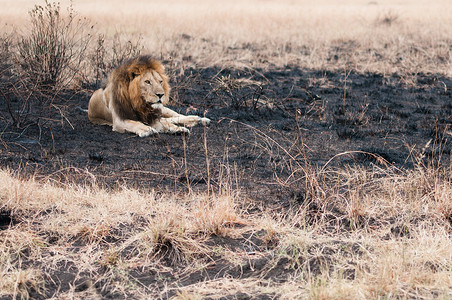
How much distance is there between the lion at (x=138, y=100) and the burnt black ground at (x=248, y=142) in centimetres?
16

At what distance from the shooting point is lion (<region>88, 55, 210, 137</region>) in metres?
7.21

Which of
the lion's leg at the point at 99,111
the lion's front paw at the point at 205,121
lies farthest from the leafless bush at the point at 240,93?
the lion's leg at the point at 99,111

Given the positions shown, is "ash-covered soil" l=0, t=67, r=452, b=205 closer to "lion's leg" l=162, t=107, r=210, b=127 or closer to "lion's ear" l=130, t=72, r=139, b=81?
"lion's leg" l=162, t=107, r=210, b=127

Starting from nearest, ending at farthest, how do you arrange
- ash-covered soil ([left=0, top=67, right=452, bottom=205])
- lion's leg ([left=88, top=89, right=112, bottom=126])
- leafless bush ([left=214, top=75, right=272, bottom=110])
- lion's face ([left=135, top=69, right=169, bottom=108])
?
ash-covered soil ([left=0, top=67, right=452, bottom=205])
lion's face ([left=135, top=69, right=169, bottom=108])
lion's leg ([left=88, top=89, right=112, bottom=126])
leafless bush ([left=214, top=75, right=272, bottom=110])

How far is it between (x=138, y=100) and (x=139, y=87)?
0.19 meters

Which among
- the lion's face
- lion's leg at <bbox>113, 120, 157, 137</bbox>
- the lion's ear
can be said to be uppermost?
the lion's ear

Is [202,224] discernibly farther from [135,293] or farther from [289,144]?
[289,144]

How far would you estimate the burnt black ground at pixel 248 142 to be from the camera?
229 inches

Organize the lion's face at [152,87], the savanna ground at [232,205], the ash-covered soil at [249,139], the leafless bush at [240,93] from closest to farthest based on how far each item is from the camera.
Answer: the savanna ground at [232,205] < the ash-covered soil at [249,139] < the lion's face at [152,87] < the leafless bush at [240,93]

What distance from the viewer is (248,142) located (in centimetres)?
708

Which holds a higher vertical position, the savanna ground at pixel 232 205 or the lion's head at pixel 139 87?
the lion's head at pixel 139 87

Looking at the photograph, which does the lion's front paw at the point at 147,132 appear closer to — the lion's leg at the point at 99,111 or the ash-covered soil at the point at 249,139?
the ash-covered soil at the point at 249,139

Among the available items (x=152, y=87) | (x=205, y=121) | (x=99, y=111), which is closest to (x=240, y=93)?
(x=205, y=121)

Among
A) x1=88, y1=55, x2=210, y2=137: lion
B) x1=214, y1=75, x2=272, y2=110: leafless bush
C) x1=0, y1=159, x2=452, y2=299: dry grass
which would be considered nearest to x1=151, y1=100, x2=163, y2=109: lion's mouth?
x1=88, y1=55, x2=210, y2=137: lion
